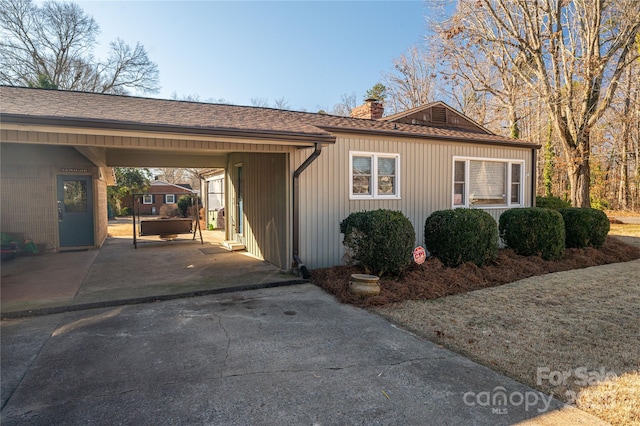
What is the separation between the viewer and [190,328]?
421cm

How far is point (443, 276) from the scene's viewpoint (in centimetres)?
611

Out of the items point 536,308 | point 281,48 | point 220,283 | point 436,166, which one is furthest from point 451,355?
point 281,48

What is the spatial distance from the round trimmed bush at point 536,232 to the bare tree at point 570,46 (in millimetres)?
7505

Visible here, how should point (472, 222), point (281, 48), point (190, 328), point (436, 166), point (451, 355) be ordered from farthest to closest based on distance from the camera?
1. point (281, 48)
2. point (436, 166)
3. point (472, 222)
4. point (190, 328)
5. point (451, 355)

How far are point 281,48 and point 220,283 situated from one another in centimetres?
1051

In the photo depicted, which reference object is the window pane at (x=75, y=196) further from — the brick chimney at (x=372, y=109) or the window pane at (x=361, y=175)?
the brick chimney at (x=372, y=109)

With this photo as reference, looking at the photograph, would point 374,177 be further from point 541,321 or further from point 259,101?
point 259,101

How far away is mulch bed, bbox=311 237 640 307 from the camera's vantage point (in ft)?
17.9

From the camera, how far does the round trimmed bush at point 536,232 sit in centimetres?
754

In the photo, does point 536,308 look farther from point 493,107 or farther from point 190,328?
point 493,107

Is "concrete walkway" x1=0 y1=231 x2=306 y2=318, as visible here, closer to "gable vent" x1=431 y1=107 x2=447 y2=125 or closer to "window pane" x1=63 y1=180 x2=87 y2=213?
"window pane" x1=63 y1=180 x2=87 y2=213

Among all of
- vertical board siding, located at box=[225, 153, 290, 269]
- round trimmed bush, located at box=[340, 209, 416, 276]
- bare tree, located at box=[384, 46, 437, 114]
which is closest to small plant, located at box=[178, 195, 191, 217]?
vertical board siding, located at box=[225, 153, 290, 269]

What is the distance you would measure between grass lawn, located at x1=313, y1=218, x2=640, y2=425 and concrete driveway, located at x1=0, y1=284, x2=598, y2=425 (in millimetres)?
286

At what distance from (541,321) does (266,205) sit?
18.1 feet
